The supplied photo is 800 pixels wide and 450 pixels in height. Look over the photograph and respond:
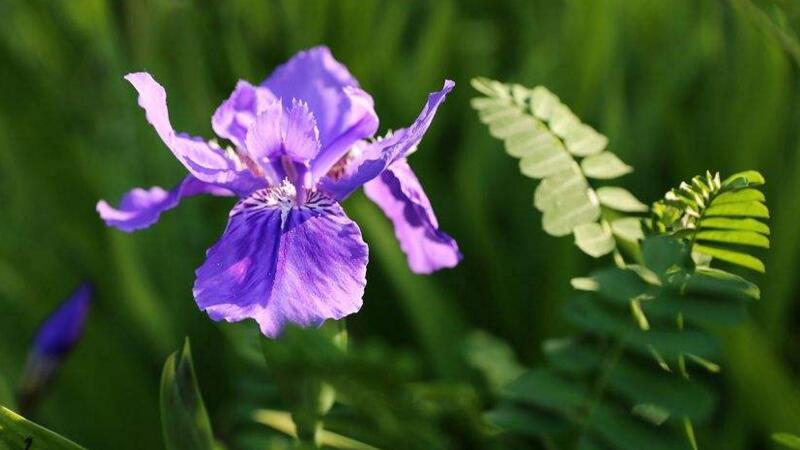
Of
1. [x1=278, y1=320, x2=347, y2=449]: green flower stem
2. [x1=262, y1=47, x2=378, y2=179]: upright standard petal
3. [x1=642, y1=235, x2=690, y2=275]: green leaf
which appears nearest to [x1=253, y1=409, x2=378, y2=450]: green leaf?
[x1=278, y1=320, x2=347, y2=449]: green flower stem

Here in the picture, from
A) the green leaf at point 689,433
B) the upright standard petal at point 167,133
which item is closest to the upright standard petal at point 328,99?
the upright standard petal at point 167,133

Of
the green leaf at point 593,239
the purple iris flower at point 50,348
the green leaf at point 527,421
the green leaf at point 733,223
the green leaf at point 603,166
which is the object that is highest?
the green leaf at point 733,223

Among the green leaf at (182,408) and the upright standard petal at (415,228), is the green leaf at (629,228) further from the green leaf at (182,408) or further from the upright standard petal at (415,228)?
the green leaf at (182,408)

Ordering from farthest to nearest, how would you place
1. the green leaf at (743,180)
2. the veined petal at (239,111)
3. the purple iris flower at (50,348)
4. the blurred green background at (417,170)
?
the blurred green background at (417,170)
the purple iris flower at (50,348)
the veined petal at (239,111)
the green leaf at (743,180)

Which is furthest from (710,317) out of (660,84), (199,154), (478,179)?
(660,84)

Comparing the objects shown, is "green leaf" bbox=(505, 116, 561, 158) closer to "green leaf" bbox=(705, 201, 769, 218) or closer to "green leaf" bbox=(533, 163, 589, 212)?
"green leaf" bbox=(533, 163, 589, 212)

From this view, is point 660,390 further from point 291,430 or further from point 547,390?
point 291,430
